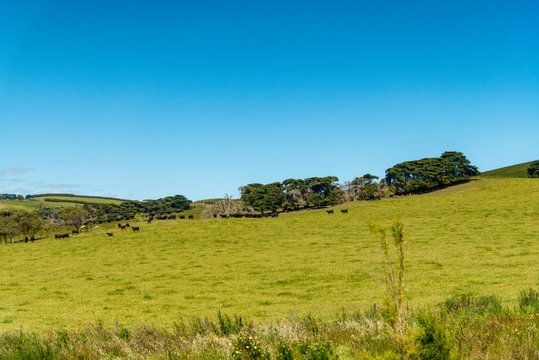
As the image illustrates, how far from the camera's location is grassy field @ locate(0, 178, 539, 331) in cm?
2445

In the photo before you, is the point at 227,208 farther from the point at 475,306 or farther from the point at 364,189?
the point at 475,306

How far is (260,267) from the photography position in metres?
38.1

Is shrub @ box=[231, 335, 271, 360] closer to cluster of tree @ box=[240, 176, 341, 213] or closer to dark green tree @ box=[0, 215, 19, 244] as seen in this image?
cluster of tree @ box=[240, 176, 341, 213]

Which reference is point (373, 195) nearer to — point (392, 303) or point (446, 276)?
point (446, 276)

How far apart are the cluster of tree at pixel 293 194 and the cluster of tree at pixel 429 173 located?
16.2 metres

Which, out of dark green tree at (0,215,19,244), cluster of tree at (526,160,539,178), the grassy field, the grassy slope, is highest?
the grassy slope

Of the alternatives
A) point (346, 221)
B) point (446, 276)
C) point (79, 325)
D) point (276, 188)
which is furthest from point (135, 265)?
→ point (276, 188)

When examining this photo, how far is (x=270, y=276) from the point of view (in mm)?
33594

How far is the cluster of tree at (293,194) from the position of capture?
102125 mm

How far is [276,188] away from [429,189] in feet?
133

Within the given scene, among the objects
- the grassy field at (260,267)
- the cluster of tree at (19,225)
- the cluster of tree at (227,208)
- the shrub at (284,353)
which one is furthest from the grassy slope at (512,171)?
the shrub at (284,353)

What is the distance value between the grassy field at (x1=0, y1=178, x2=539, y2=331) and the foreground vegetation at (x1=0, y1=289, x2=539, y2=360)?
8.73 ft

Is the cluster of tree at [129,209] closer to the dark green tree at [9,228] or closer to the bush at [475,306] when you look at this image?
the dark green tree at [9,228]

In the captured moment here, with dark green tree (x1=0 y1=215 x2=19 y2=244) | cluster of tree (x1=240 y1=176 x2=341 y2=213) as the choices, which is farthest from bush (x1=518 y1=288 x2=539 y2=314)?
dark green tree (x1=0 y1=215 x2=19 y2=244)
